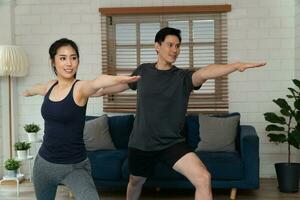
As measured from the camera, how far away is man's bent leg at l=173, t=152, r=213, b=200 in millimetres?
2762

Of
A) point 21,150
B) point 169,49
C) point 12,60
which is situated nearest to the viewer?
point 169,49

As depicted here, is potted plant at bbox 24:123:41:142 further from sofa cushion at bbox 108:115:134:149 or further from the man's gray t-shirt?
the man's gray t-shirt

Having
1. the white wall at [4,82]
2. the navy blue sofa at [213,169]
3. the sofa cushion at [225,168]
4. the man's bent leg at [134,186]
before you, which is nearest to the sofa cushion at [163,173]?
the navy blue sofa at [213,169]

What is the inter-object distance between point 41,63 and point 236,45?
2.48 meters

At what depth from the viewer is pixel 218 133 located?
4664 millimetres

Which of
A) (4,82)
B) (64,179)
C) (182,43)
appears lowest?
(64,179)

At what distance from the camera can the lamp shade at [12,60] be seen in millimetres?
4836

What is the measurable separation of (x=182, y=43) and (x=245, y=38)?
0.77 m

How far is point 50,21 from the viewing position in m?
5.46

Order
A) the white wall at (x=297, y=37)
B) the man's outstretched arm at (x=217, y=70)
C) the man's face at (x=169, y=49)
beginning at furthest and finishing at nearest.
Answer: the white wall at (x=297, y=37) < the man's face at (x=169, y=49) < the man's outstretched arm at (x=217, y=70)

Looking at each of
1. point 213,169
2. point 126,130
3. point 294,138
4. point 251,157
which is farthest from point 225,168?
point 126,130

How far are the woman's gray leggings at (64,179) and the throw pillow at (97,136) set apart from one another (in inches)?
95.9

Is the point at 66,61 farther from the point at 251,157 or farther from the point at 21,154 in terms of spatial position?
the point at 21,154

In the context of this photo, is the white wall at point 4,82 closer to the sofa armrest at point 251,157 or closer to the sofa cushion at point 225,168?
the sofa cushion at point 225,168
